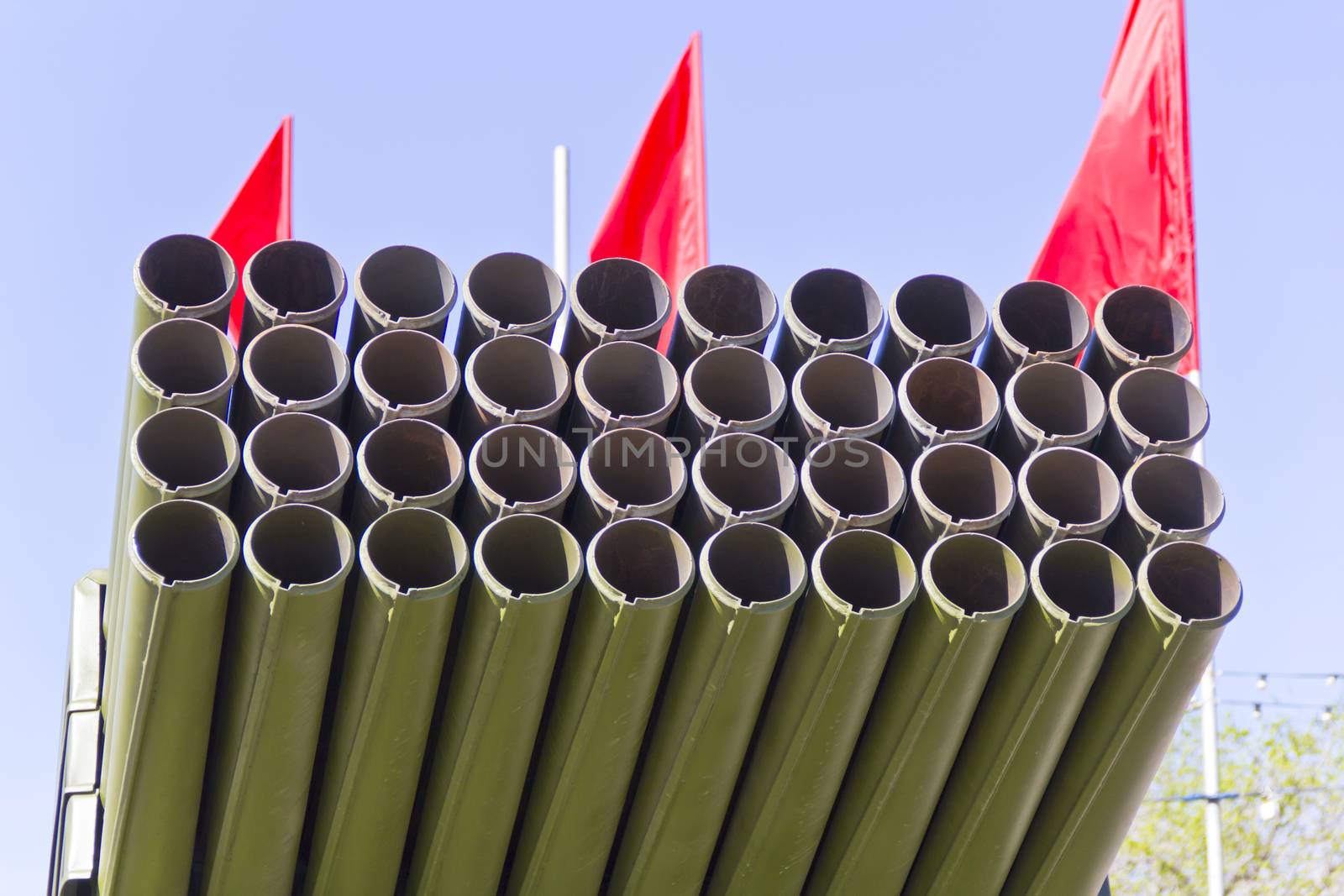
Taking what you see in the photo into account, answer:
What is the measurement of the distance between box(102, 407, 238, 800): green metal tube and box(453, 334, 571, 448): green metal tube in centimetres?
100

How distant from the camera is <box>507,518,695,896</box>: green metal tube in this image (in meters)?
6.90

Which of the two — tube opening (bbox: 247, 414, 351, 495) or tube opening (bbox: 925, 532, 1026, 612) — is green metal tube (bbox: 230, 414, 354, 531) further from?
tube opening (bbox: 925, 532, 1026, 612)

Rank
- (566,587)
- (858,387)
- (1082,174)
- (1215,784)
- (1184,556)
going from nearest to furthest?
(566,587), (1184,556), (858,387), (1082,174), (1215,784)

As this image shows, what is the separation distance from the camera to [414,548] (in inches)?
279

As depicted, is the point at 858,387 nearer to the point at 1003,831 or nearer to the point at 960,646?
the point at 960,646

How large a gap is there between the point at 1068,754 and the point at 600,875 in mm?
2101

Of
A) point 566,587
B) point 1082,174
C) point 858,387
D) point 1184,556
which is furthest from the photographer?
point 1082,174

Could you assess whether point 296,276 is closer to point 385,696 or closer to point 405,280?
point 405,280

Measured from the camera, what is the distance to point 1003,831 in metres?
7.63

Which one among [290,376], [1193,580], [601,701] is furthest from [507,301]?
[1193,580]

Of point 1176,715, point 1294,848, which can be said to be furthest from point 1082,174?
point 1294,848

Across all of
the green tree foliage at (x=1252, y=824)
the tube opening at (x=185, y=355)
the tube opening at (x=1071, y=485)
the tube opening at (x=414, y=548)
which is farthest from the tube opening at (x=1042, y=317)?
the green tree foliage at (x=1252, y=824)

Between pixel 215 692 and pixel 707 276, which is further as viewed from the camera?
pixel 707 276

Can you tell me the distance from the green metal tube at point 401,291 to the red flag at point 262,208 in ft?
5.42
